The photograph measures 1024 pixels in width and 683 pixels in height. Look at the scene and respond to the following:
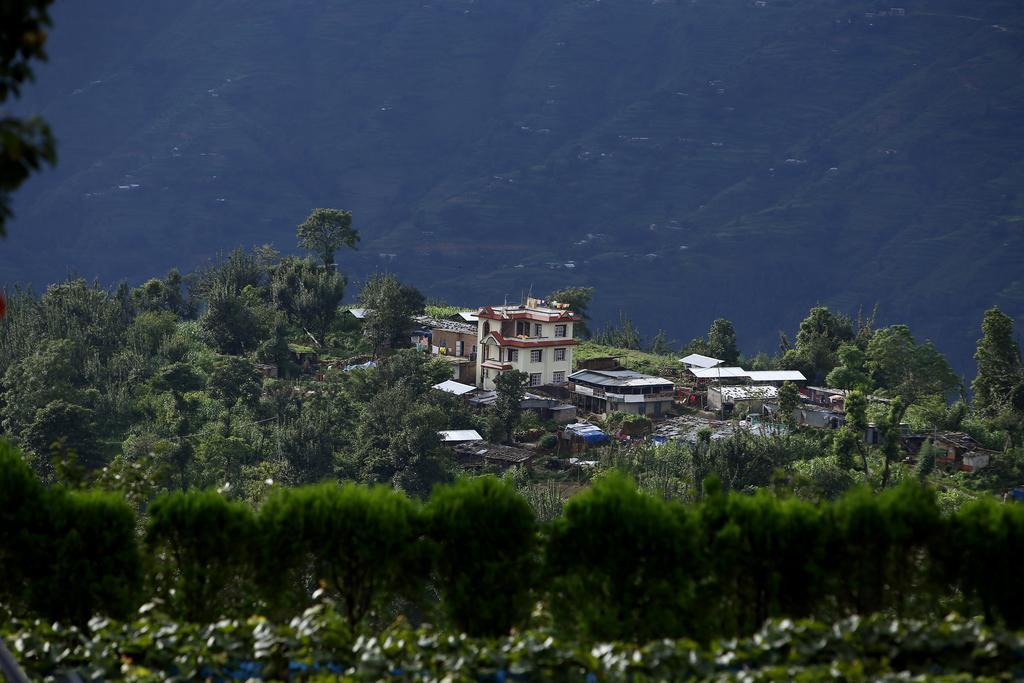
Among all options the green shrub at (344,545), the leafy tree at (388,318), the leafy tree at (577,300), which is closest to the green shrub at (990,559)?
the green shrub at (344,545)

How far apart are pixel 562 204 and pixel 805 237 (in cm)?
2063

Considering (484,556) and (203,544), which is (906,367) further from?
(203,544)

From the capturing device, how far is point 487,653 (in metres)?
5.11

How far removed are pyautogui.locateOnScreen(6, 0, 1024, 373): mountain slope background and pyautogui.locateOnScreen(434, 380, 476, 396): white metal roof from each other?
5439 cm

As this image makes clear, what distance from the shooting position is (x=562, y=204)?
9894 centimetres

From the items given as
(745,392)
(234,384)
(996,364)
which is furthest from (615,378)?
(234,384)

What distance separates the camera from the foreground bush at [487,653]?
5.02 meters

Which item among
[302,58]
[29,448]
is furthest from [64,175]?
[29,448]

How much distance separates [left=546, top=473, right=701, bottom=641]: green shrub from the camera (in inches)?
223

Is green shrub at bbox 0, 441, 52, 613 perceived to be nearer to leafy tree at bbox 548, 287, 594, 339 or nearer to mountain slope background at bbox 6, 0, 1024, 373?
→ leafy tree at bbox 548, 287, 594, 339

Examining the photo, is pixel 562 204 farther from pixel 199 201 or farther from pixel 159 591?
pixel 159 591

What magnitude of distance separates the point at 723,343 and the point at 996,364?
856 cm

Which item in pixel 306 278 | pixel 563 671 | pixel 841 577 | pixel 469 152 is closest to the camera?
pixel 563 671

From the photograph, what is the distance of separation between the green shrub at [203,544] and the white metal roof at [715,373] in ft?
76.7
